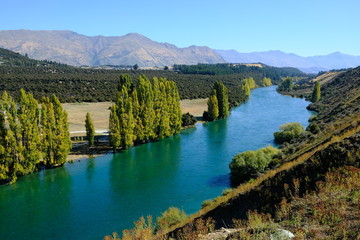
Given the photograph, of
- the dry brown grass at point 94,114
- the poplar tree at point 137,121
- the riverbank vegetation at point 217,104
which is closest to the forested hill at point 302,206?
the poplar tree at point 137,121

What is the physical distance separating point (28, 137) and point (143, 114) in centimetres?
1916

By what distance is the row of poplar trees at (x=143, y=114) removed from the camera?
4434cm

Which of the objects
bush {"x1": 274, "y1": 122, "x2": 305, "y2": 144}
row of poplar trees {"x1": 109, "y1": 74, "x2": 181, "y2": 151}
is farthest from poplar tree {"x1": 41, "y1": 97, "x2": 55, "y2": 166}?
bush {"x1": 274, "y1": 122, "x2": 305, "y2": 144}

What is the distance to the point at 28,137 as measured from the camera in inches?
1330

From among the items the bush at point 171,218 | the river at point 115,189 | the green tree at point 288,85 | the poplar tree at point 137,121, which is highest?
the green tree at point 288,85

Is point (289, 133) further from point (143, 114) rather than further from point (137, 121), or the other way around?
Answer: point (137, 121)

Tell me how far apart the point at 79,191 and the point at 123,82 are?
139ft

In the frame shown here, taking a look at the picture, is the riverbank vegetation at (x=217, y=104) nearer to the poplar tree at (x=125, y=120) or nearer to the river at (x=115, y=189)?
the river at (x=115, y=189)

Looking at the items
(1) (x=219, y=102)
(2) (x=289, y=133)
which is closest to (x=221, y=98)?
(1) (x=219, y=102)

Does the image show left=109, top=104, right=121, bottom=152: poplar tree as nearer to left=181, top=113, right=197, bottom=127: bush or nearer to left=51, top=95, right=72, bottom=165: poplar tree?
left=51, top=95, right=72, bottom=165: poplar tree

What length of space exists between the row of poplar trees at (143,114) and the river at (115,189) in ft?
7.33

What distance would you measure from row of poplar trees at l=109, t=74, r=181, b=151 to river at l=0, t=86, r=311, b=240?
2233 millimetres

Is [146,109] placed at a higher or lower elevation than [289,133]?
higher

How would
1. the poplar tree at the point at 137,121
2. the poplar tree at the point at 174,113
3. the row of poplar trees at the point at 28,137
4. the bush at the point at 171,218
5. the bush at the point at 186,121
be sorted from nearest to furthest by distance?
the bush at the point at 171,218
the row of poplar trees at the point at 28,137
the poplar tree at the point at 137,121
the poplar tree at the point at 174,113
the bush at the point at 186,121
